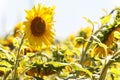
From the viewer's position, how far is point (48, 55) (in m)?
2.54

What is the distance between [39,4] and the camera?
8.15 ft

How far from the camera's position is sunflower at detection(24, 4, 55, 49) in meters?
2.42

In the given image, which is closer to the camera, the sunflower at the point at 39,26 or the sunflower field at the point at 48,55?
the sunflower field at the point at 48,55

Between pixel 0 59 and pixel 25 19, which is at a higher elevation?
pixel 25 19

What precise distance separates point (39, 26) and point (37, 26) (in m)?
0.06

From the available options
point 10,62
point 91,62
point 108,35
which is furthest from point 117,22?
point 10,62

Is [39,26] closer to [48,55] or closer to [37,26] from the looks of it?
[37,26]

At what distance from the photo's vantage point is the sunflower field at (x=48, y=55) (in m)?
2.06

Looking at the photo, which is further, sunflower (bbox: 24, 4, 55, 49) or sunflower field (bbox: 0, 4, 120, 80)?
sunflower (bbox: 24, 4, 55, 49)

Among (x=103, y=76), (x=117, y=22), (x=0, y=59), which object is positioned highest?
(x=117, y=22)

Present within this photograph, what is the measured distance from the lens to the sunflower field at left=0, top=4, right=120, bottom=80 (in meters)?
2.06

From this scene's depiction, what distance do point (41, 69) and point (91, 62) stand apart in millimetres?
655

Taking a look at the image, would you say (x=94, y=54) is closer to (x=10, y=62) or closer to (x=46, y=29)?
(x=46, y=29)

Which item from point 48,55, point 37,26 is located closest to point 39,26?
point 37,26
